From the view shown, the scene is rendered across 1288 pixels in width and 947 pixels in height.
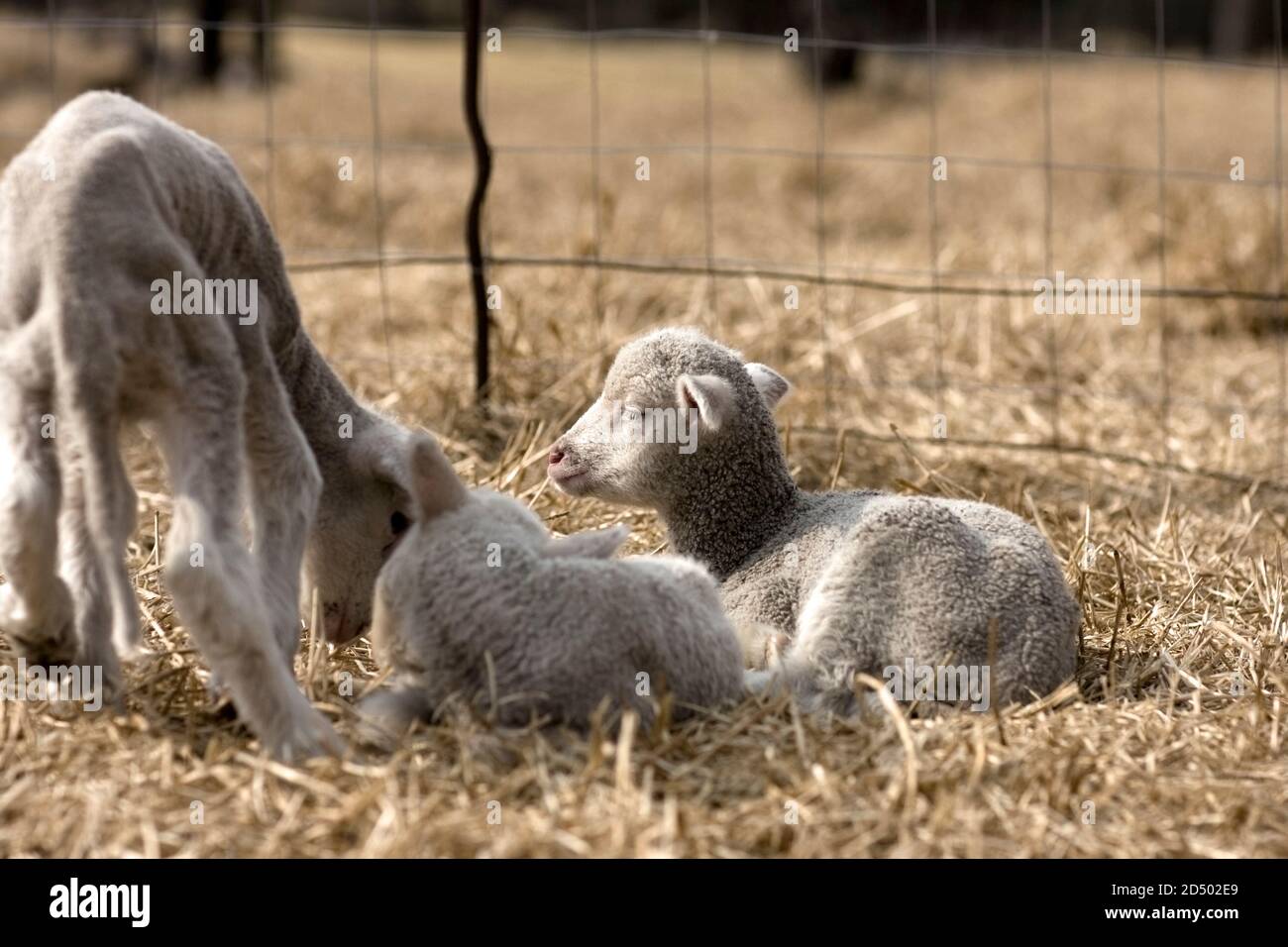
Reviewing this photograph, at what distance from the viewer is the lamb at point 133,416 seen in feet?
10.5

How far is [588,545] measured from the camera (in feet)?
12.1

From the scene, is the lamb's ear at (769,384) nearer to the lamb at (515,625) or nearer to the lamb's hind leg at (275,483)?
the lamb at (515,625)

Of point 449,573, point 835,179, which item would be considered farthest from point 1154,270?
point 449,573

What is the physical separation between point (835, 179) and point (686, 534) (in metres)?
7.65

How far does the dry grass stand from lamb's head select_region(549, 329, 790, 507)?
0.56 m

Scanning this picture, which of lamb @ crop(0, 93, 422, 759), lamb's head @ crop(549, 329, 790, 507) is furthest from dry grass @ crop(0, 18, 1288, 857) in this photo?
lamb's head @ crop(549, 329, 790, 507)

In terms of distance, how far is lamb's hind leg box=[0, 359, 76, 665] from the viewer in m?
3.27

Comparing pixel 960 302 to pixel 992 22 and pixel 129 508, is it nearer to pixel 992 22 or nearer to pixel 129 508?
pixel 129 508

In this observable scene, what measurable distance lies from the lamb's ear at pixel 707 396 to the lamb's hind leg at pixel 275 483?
3.36 ft

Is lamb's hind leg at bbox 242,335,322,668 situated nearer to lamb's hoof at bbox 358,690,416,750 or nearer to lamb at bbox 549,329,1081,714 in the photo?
lamb's hoof at bbox 358,690,416,750

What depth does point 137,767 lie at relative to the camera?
338cm

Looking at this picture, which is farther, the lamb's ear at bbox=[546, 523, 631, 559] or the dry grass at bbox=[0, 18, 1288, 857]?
the lamb's ear at bbox=[546, 523, 631, 559]

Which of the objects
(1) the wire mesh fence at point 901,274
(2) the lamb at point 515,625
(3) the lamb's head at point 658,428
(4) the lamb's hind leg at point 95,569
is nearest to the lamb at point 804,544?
(3) the lamb's head at point 658,428

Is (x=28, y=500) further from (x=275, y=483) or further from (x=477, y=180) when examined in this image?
(x=477, y=180)
